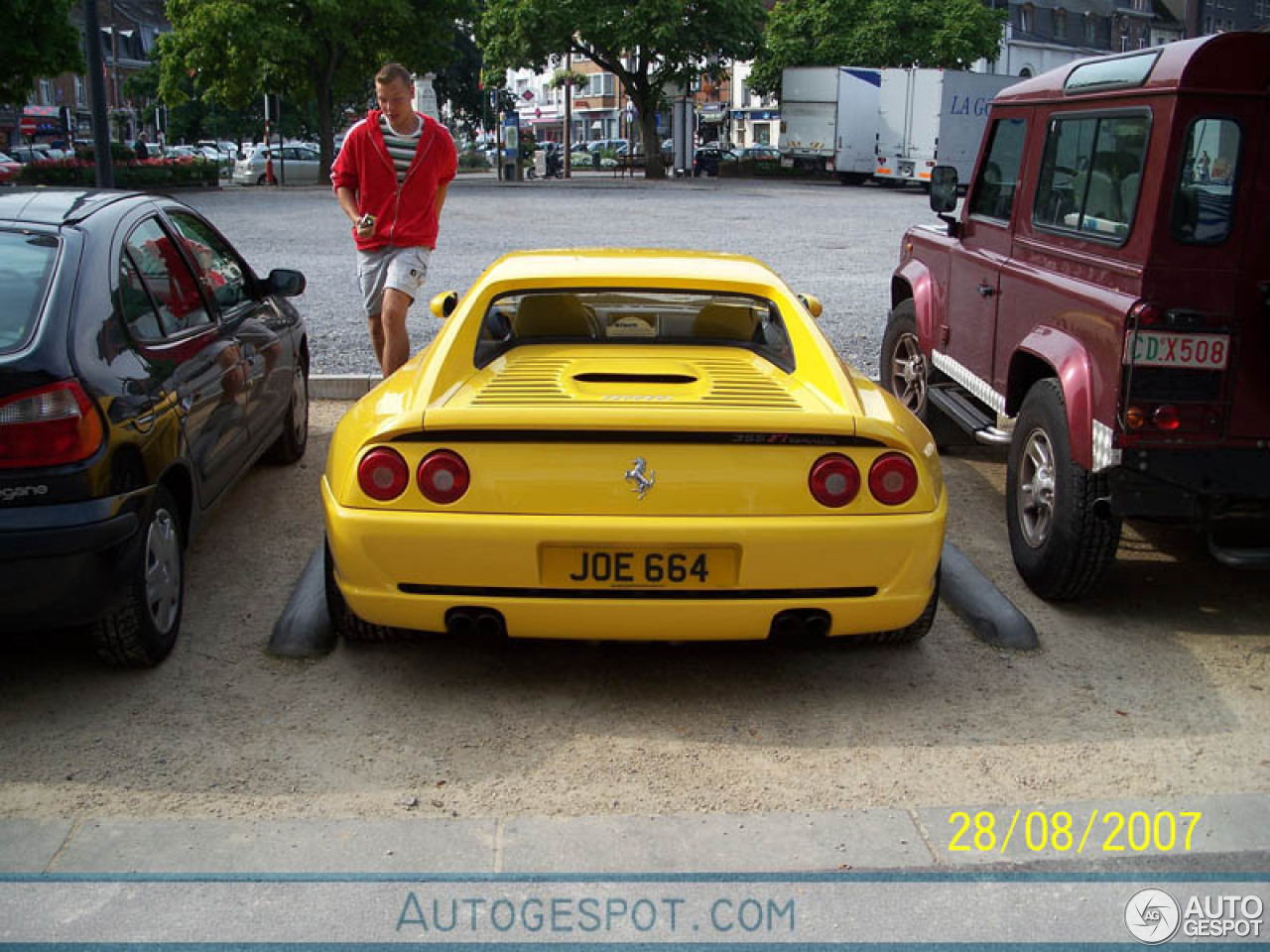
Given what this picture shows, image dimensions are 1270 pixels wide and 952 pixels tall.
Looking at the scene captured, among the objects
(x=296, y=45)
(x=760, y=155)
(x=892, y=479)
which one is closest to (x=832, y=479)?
(x=892, y=479)

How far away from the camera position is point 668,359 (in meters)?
4.52

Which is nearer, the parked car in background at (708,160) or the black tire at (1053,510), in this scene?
the black tire at (1053,510)

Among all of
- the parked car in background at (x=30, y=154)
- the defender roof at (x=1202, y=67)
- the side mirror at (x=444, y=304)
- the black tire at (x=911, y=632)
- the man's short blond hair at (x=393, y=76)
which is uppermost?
the man's short blond hair at (x=393, y=76)

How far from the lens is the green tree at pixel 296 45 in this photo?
39.1 m

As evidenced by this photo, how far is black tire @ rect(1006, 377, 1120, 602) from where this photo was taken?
4816 millimetres

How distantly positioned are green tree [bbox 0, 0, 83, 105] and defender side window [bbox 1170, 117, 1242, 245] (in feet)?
78.0

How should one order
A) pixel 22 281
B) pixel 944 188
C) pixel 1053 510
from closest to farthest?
1. pixel 22 281
2. pixel 1053 510
3. pixel 944 188

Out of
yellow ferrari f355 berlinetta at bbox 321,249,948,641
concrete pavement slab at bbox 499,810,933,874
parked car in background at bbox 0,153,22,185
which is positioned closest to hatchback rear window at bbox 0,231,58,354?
yellow ferrari f355 berlinetta at bbox 321,249,948,641

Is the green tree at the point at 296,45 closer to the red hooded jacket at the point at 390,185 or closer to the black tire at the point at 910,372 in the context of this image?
the red hooded jacket at the point at 390,185

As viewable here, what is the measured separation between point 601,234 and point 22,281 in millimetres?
17755

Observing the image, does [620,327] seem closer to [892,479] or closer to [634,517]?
[634,517]

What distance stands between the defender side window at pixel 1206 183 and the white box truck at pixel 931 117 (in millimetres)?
34619

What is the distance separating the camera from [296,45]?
3969 centimetres

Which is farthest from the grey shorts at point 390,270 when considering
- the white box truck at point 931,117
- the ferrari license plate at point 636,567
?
the white box truck at point 931,117
